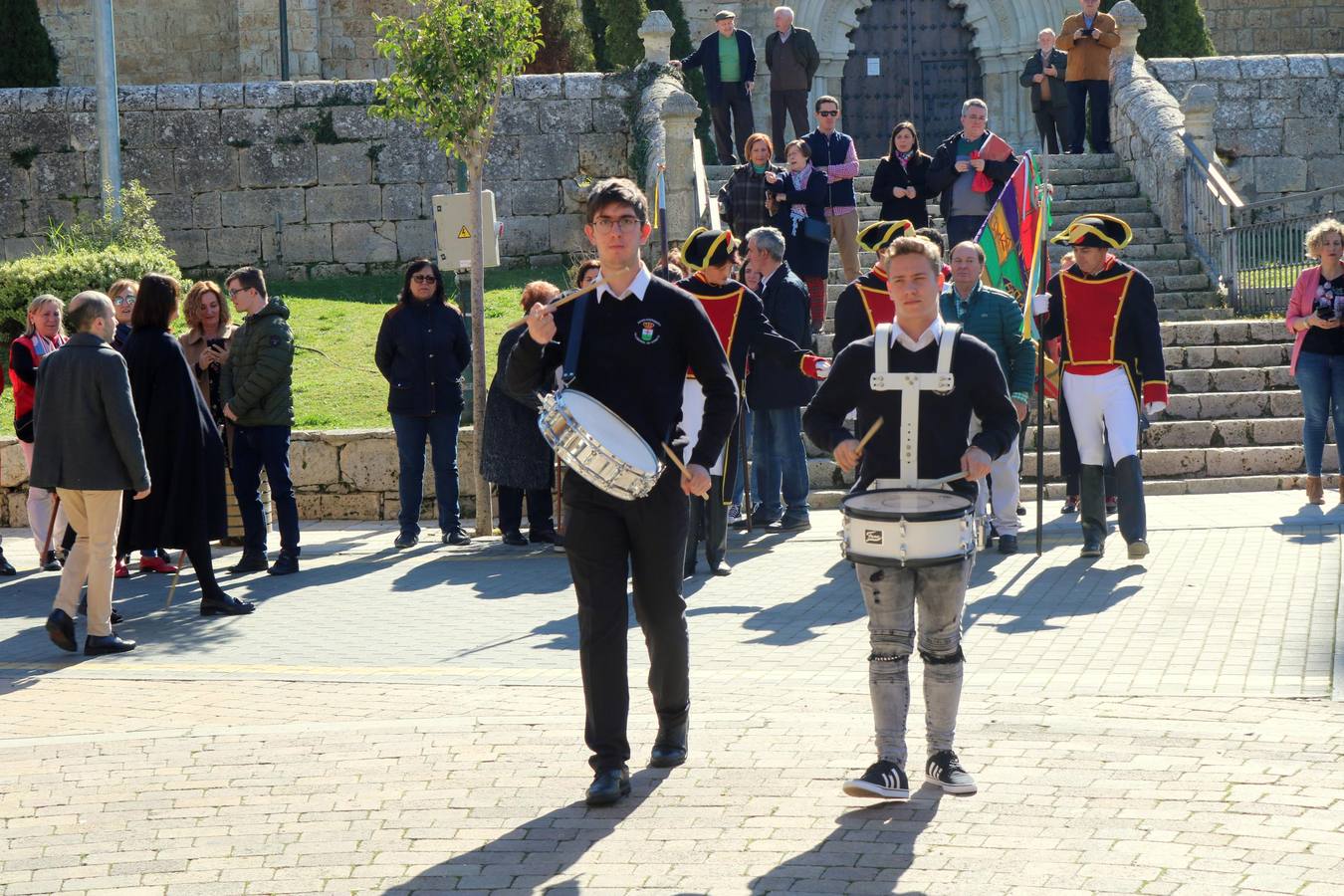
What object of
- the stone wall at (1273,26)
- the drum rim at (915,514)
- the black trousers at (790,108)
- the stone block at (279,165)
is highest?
the stone wall at (1273,26)

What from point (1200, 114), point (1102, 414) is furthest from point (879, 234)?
point (1200, 114)

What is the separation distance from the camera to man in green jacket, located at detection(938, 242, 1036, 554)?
10.1m

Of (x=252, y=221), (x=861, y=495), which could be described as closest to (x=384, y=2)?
(x=252, y=221)

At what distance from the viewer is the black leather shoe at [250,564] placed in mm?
10664

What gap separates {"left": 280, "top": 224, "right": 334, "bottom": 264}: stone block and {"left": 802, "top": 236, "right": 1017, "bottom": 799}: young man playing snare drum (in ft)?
51.1

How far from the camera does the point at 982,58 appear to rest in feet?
82.7

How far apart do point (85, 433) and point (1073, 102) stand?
13.4 meters

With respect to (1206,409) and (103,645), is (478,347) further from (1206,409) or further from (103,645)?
(1206,409)

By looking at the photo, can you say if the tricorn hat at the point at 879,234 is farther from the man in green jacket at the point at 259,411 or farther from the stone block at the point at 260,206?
the stone block at the point at 260,206

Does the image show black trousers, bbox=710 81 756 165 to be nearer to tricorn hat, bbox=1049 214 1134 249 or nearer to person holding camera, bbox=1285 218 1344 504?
person holding camera, bbox=1285 218 1344 504

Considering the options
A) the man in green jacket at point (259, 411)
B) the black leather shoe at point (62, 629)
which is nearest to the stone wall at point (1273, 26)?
the man in green jacket at point (259, 411)

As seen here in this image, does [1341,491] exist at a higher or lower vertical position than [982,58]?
lower

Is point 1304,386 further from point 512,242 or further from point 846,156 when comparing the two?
point 512,242

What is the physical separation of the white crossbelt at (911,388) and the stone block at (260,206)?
1587 centimetres
